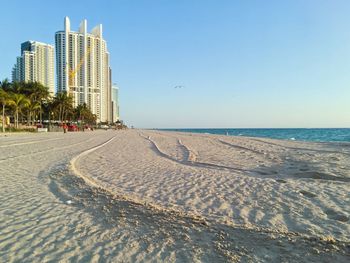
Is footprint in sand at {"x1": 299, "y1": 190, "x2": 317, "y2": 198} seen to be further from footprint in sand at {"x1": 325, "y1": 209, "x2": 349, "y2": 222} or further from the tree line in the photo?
the tree line

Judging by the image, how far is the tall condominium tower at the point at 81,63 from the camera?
139750mm

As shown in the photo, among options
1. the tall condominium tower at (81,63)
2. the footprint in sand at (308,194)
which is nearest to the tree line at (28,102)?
the tall condominium tower at (81,63)

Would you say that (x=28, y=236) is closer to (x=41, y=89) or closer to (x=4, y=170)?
(x=4, y=170)

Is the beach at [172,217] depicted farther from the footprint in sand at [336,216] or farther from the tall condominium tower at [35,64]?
the tall condominium tower at [35,64]

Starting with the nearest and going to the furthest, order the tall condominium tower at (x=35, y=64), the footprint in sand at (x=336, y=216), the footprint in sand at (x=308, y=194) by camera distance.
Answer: the footprint in sand at (x=336, y=216) < the footprint in sand at (x=308, y=194) < the tall condominium tower at (x=35, y=64)

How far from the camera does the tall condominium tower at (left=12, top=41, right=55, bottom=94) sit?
120381 mm

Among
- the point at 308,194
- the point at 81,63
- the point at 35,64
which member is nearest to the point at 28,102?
the point at 308,194

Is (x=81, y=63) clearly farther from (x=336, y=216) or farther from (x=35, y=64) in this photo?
(x=336, y=216)

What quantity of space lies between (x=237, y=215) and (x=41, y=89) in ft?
243

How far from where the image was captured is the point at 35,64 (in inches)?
4857

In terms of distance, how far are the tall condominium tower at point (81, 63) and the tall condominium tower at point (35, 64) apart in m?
7.81

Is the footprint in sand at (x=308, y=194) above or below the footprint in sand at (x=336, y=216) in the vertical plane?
below

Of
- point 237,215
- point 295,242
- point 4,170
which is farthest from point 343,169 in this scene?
point 4,170

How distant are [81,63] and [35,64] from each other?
2488 centimetres
